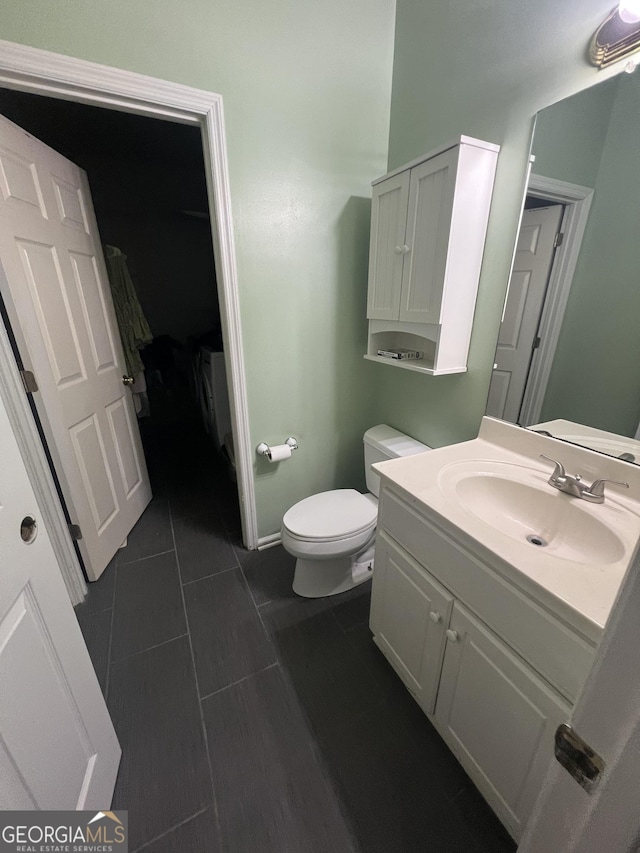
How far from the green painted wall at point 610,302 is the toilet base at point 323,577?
1.12m

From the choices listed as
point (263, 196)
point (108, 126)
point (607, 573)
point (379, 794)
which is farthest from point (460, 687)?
point (108, 126)

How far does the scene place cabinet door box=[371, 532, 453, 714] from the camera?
0.99m

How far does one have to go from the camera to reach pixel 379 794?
3.23 ft

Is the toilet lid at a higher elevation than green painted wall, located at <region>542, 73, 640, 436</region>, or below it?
below

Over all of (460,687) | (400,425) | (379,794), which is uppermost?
(400,425)

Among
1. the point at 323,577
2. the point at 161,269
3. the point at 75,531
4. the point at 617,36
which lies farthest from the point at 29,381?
the point at 161,269

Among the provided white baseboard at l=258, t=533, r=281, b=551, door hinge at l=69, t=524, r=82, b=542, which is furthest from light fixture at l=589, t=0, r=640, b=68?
door hinge at l=69, t=524, r=82, b=542

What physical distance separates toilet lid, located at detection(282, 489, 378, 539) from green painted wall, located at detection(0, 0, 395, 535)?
348mm

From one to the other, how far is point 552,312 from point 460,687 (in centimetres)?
117

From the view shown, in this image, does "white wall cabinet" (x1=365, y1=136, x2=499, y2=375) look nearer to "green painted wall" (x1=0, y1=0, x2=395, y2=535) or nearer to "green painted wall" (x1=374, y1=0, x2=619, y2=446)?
"green painted wall" (x1=374, y1=0, x2=619, y2=446)

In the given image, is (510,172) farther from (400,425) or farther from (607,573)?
(607,573)

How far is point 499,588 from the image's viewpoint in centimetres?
77

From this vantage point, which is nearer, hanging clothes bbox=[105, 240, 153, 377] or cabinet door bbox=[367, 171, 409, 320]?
cabinet door bbox=[367, 171, 409, 320]

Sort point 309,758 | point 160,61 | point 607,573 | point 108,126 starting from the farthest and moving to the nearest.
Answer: point 108,126
point 160,61
point 309,758
point 607,573
